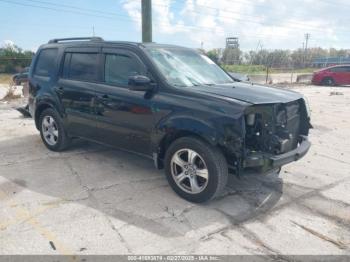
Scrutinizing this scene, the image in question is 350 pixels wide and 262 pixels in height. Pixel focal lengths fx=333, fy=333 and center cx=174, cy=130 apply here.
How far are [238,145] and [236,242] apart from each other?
3.21ft

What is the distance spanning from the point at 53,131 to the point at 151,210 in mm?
2878

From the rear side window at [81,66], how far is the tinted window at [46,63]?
340 mm

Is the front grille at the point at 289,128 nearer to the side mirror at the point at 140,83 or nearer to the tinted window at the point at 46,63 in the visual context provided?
the side mirror at the point at 140,83

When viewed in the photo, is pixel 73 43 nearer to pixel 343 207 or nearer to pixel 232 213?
pixel 232 213

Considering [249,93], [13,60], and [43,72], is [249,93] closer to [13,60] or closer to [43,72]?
[43,72]

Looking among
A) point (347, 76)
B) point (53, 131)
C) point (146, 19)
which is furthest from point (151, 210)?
point (347, 76)

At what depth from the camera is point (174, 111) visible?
3.95 meters

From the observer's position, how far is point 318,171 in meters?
5.19

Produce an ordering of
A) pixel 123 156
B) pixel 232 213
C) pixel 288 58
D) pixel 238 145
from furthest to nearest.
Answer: pixel 288 58 → pixel 123 156 → pixel 232 213 → pixel 238 145

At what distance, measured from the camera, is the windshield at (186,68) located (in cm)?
430

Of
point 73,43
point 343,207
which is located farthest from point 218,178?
point 73,43

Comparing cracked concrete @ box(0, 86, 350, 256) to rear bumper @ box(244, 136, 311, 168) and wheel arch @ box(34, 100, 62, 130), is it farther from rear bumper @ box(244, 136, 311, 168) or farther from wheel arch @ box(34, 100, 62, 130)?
wheel arch @ box(34, 100, 62, 130)

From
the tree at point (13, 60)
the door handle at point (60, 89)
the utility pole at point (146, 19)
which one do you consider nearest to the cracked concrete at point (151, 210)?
the door handle at point (60, 89)

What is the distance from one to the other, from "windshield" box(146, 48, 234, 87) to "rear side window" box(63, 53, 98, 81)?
0.99 m
